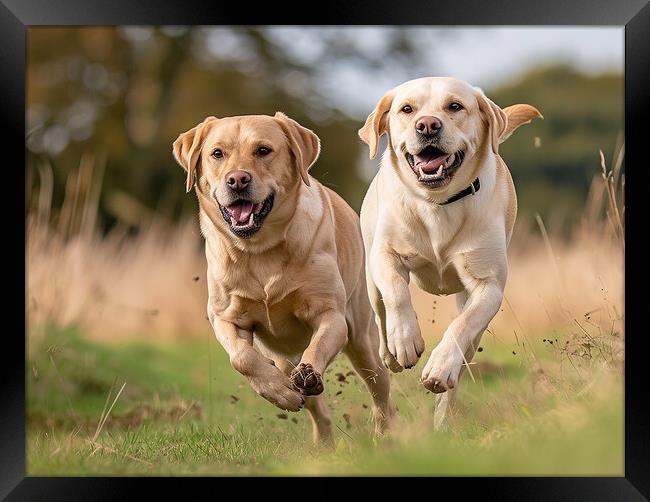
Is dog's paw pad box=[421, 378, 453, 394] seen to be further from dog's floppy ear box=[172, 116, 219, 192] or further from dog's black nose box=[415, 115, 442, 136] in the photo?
dog's floppy ear box=[172, 116, 219, 192]

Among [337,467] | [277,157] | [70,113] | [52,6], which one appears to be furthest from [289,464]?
[70,113]

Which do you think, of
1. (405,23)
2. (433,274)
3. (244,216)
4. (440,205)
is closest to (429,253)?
(433,274)

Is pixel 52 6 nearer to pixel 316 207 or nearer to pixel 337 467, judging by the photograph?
pixel 316 207

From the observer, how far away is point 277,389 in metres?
3.91

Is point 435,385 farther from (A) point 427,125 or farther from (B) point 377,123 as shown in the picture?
(B) point 377,123

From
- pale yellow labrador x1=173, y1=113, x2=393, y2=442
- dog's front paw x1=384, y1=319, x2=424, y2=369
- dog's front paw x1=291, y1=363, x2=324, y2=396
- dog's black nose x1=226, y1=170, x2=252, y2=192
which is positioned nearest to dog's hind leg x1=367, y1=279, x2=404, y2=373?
pale yellow labrador x1=173, y1=113, x2=393, y2=442

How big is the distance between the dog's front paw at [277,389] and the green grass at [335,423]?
1.65 ft

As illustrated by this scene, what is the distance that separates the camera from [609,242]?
445 centimetres

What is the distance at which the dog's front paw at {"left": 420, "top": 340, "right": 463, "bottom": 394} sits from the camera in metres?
3.76

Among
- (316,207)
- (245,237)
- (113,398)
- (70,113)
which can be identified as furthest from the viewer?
(70,113)

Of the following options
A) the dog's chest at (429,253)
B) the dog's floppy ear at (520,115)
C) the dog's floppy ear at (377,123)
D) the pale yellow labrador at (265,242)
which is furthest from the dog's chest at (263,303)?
the dog's floppy ear at (520,115)

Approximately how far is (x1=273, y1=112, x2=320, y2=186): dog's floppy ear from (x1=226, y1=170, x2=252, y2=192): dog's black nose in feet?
1.01

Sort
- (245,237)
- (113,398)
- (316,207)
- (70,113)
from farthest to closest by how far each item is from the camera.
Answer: (70,113)
(113,398)
(316,207)
(245,237)

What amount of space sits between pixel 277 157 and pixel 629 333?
183 cm
